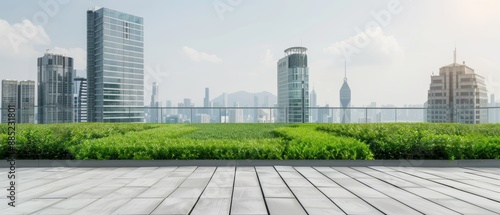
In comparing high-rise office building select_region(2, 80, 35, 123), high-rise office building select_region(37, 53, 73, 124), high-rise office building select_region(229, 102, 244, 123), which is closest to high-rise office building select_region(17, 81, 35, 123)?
high-rise office building select_region(2, 80, 35, 123)

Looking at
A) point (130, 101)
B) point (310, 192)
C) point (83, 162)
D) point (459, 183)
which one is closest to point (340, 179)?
point (310, 192)

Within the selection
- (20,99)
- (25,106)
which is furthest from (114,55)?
(25,106)

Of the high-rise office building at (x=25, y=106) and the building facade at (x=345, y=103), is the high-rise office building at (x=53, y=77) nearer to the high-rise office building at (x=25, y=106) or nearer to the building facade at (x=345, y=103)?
the high-rise office building at (x=25, y=106)

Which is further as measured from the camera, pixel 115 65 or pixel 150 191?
pixel 115 65

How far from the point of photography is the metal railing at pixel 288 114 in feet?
57.0

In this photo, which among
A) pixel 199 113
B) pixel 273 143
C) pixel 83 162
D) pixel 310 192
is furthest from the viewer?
pixel 199 113

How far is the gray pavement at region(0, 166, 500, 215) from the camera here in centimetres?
350

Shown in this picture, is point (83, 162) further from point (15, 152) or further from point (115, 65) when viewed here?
point (115, 65)

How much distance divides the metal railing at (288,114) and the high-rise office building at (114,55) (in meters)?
66.4

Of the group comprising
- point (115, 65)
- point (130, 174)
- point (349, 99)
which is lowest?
point (130, 174)

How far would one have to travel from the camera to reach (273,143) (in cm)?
717

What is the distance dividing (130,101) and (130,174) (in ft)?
269

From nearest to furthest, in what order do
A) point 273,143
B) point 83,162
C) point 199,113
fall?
point 83,162 → point 273,143 → point 199,113

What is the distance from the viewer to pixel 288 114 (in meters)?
18.4
